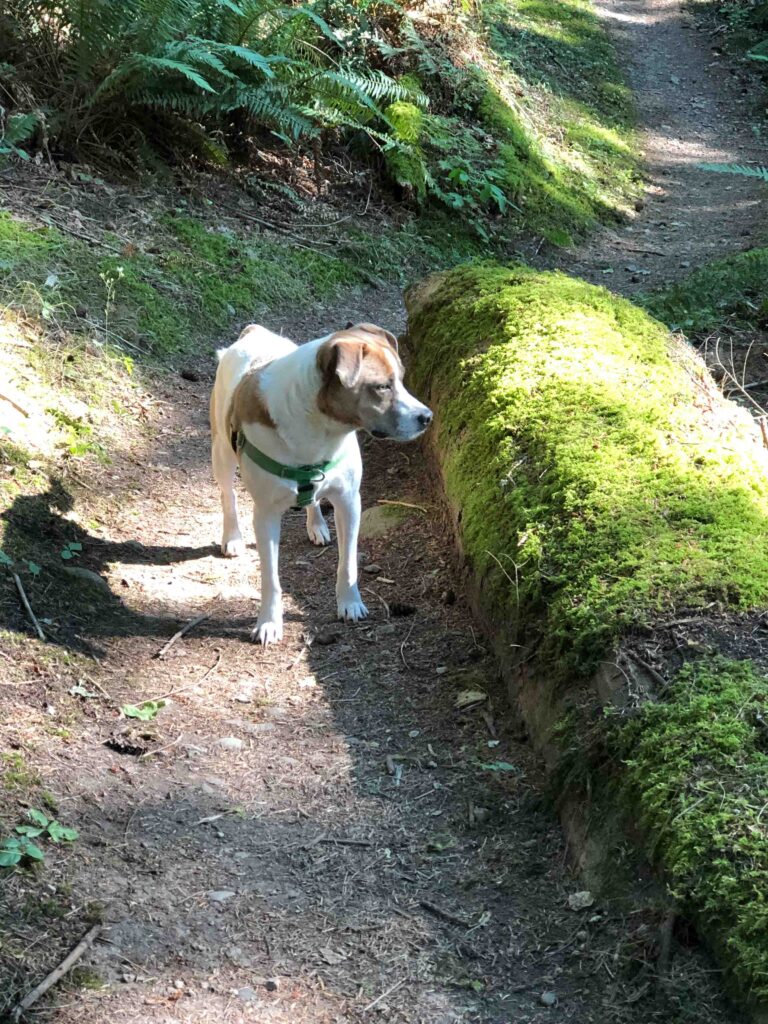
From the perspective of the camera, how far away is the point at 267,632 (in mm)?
5383

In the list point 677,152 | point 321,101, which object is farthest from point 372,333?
point 677,152

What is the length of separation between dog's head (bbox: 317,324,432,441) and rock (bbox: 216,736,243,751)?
167 centimetres

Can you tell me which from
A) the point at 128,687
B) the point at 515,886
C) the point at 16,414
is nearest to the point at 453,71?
the point at 16,414

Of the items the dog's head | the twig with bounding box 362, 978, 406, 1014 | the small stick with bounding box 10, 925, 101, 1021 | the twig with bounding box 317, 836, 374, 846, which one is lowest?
the twig with bounding box 317, 836, 374, 846

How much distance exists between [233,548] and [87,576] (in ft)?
3.28

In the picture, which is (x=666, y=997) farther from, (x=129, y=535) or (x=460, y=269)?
(x=460, y=269)

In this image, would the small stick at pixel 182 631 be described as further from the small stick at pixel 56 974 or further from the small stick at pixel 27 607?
the small stick at pixel 56 974

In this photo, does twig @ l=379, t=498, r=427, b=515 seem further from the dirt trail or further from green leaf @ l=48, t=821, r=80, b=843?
the dirt trail

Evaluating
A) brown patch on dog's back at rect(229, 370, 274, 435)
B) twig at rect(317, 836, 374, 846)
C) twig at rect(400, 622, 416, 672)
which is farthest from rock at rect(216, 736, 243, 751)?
brown patch on dog's back at rect(229, 370, 274, 435)

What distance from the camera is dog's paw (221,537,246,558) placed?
20.5 feet

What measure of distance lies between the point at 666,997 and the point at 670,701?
104 centimetres

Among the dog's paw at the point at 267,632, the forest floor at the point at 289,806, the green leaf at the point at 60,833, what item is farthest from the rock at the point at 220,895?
the dog's paw at the point at 267,632

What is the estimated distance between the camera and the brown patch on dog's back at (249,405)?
16.8 ft

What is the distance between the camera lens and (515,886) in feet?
11.9
